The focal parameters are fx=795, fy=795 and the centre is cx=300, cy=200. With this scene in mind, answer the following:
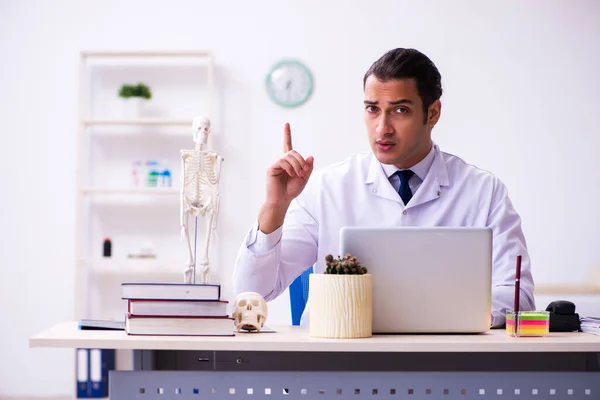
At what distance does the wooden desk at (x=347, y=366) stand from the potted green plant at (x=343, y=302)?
0.14ft

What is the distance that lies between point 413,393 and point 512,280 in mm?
618

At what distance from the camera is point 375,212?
2303mm

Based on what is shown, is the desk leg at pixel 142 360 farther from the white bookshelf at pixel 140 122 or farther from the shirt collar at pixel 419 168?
the white bookshelf at pixel 140 122

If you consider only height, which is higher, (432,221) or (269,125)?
(269,125)

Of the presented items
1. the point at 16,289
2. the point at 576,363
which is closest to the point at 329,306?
the point at 576,363

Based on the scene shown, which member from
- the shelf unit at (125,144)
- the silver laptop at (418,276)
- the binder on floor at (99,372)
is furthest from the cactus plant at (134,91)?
the silver laptop at (418,276)

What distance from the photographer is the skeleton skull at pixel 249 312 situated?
1.63m

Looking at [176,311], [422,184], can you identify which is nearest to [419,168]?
[422,184]

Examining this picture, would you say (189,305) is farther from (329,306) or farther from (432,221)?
(432,221)

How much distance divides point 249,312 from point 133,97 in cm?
294

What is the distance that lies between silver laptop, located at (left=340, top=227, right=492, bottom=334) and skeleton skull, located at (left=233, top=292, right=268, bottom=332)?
21 cm

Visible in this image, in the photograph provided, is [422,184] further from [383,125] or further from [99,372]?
[99,372]

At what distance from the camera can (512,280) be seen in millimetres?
2047

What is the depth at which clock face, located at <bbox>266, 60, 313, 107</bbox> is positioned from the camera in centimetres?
442
